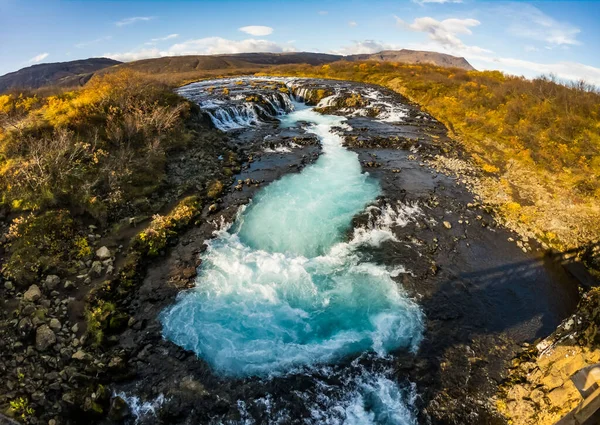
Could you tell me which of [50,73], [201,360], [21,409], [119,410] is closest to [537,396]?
[201,360]

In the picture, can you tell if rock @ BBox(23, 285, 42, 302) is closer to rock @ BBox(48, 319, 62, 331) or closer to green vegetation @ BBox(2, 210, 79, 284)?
green vegetation @ BBox(2, 210, 79, 284)

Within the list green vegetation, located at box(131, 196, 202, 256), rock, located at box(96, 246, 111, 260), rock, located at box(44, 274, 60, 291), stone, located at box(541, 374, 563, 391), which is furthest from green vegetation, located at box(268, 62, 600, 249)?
rock, located at box(44, 274, 60, 291)

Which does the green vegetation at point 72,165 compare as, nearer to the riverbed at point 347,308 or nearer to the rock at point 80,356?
the rock at point 80,356

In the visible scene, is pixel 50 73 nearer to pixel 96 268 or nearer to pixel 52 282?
pixel 96 268

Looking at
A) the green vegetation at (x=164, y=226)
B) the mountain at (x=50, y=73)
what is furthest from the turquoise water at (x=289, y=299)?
the mountain at (x=50, y=73)

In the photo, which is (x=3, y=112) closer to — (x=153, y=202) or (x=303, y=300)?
(x=153, y=202)

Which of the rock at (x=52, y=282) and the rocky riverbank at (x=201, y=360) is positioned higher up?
the rock at (x=52, y=282)

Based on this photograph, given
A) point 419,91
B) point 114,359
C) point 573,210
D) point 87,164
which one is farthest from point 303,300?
point 419,91
